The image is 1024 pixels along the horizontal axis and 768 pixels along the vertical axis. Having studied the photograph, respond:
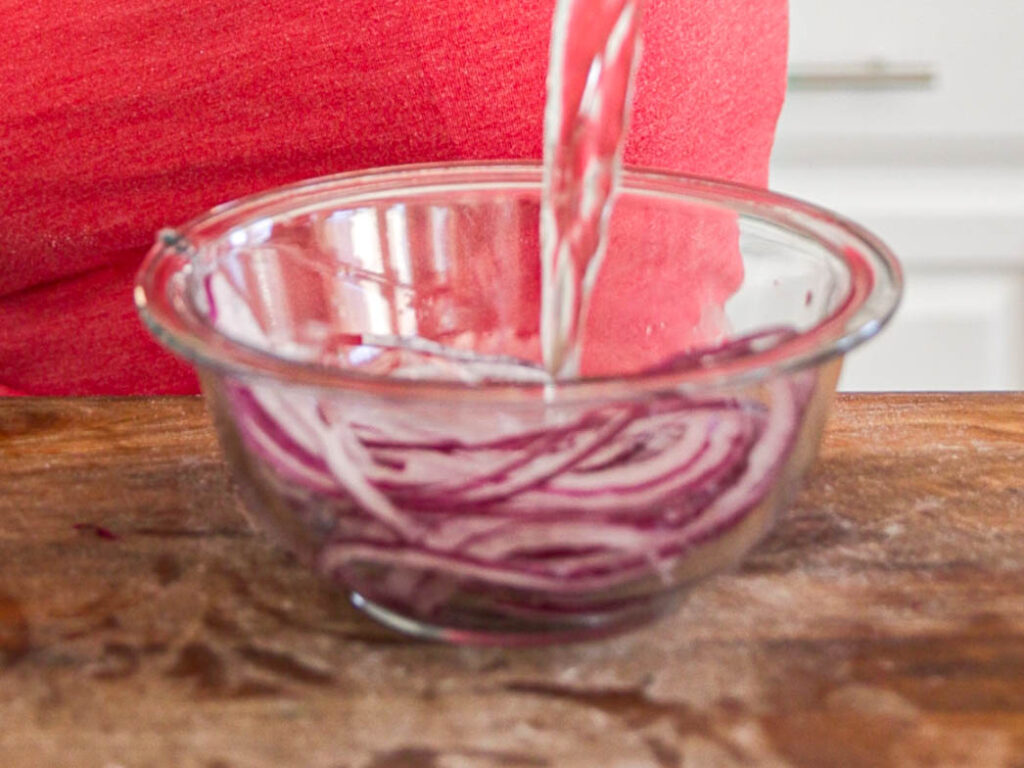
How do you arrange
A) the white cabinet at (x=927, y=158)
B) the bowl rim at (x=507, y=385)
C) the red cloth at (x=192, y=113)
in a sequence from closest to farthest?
the bowl rim at (x=507, y=385)
the red cloth at (x=192, y=113)
the white cabinet at (x=927, y=158)

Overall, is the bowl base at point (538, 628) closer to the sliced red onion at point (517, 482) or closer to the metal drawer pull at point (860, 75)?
the sliced red onion at point (517, 482)

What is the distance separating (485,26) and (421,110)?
0.06 m

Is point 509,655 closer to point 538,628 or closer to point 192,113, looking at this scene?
point 538,628

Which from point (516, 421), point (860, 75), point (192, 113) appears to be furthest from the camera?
point (860, 75)

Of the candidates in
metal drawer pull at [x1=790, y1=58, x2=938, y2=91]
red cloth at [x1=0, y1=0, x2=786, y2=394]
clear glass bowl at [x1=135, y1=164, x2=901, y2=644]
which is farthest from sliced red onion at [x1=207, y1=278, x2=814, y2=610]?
metal drawer pull at [x1=790, y1=58, x2=938, y2=91]

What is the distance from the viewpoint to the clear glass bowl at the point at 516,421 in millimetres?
345

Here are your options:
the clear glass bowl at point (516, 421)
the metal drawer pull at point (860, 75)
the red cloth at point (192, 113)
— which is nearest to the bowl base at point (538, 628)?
the clear glass bowl at point (516, 421)

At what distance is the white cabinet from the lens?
1366 millimetres

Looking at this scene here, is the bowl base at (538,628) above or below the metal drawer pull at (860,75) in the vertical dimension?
below

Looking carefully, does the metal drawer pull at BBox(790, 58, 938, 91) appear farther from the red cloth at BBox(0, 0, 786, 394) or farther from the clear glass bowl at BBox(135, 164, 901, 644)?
the clear glass bowl at BBox(135, 164, 901, 644)

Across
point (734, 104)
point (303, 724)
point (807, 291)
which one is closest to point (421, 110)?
point (734, 104)

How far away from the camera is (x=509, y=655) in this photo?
39 cm

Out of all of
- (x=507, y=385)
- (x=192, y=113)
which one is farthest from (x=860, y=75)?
(x=507, y=385)

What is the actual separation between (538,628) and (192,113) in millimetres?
485
